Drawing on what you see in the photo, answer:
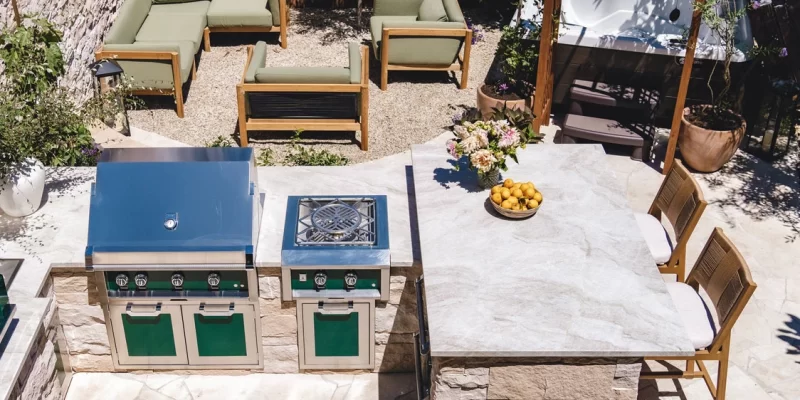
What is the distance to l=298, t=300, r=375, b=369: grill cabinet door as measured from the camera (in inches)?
231

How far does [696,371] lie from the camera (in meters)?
5.98

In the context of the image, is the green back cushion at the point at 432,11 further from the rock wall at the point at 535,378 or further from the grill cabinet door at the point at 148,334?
the rock wall at the point at 535,378

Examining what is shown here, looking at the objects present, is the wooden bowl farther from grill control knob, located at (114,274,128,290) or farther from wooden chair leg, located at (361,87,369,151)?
wooden chair leg, located at (361,87,369,151)

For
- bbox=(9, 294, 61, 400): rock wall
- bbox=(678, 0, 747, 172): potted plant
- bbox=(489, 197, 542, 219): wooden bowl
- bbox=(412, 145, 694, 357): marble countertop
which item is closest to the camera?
bbox=(412, 145, 694, 357): marble countertop

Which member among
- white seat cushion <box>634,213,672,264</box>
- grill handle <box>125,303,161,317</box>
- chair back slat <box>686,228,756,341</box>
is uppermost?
chair back slat <box>686,228,756,341</box>

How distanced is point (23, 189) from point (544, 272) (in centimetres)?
369

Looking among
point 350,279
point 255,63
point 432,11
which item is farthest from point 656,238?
point 432,11

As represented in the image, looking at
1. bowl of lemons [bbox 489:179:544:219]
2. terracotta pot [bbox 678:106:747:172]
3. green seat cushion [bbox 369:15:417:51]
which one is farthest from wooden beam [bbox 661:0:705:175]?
green seat cushion [bbox 369:15:417:51]

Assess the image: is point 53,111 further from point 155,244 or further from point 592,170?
point 592,170

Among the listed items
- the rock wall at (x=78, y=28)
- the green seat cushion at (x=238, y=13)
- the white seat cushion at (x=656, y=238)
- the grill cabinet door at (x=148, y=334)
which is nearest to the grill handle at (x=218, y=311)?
the grill cabinet door at (x=148, y=334)

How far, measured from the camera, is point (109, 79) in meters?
10.1

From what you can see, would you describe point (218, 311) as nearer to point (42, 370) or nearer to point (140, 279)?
point (140, 279)

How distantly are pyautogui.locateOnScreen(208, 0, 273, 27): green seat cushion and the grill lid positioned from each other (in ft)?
20.7

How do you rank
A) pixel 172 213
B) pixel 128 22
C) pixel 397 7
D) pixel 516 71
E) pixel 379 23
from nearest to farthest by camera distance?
pixel 172 213 → pixel 516 71 → pixel 128 22 → pixel 379 23 → pixel 397 7
